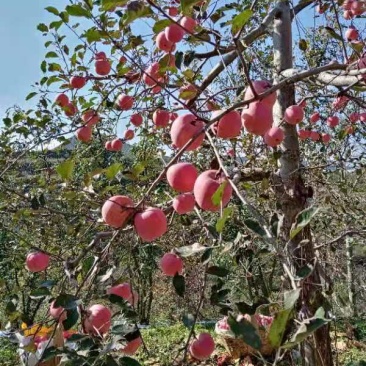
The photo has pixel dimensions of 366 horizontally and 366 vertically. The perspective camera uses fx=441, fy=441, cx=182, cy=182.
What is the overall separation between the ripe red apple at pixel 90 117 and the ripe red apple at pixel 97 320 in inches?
43.8

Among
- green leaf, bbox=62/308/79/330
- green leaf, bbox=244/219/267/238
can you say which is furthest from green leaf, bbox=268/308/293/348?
green leaf, bbox=62/308/79/330

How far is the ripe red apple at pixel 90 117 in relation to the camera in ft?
6.09

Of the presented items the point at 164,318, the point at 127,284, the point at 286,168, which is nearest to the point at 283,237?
the point at 286,168

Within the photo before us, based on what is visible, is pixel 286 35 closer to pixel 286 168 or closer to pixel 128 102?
pixel 286 168

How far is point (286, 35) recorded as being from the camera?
1736 millimetres

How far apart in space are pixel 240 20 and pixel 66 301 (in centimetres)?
53

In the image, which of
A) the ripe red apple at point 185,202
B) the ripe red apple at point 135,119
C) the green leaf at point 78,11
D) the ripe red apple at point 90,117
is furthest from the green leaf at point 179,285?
the ripe red apple at point 135,119

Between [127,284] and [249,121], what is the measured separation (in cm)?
47

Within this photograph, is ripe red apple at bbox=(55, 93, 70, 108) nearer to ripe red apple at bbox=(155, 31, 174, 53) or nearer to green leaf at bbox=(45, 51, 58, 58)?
green leaf at bbox=(45, 51, 58, 58)

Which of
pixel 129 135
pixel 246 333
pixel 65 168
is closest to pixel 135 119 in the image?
pixel 129 135

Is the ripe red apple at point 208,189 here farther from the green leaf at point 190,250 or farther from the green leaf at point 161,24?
the green leaf at point 161,24

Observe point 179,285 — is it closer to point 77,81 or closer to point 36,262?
point 36,262

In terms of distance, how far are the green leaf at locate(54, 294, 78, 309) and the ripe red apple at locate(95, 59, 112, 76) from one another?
1.41 meters

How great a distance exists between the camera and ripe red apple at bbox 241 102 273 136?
0.87 m
